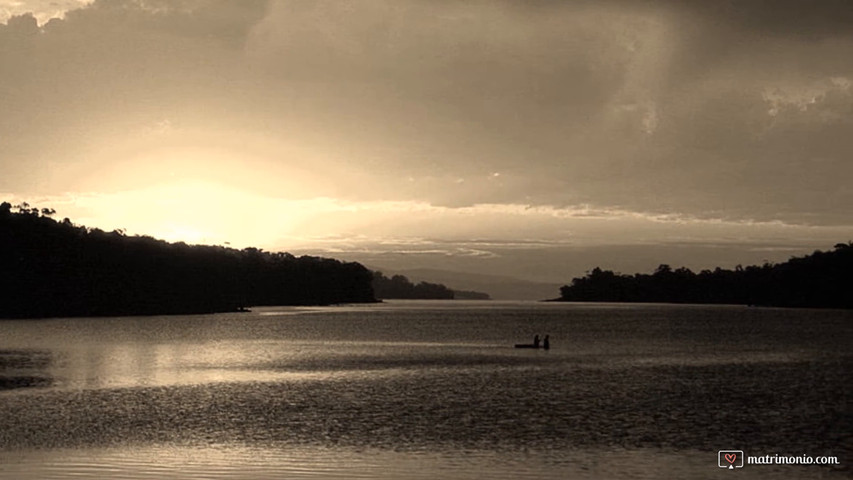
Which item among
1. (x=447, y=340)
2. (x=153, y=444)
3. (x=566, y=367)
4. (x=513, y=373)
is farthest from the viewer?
(x=447, y=340)

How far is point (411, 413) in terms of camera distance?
147ft

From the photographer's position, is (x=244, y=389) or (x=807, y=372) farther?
(x=807, y=372)

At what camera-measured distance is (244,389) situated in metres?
57.9

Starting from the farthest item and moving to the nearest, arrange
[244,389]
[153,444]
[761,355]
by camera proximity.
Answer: [761,355] < [244,389] < [153,444]

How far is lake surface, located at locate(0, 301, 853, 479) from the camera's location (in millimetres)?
31031

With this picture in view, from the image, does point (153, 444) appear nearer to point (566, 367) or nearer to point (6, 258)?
point (566, 367)

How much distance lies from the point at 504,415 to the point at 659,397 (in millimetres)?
12304

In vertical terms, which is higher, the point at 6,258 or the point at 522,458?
the point at 6,258

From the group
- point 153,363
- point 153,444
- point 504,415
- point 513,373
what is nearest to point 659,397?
point 504,415

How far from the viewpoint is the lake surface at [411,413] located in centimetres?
3103

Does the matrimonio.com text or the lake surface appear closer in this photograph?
the matrimonio.com text

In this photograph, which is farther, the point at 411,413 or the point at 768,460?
the point at 411,413

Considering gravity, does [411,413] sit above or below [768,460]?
below

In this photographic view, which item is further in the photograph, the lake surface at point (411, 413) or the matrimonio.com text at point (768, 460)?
the lake surface at point (411, 413)
